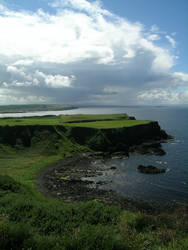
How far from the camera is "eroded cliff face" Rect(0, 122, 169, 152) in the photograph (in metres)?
85.8

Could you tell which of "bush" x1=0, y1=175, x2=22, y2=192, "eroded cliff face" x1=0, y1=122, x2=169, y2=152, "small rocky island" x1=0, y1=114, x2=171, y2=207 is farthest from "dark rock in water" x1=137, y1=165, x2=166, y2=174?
"bush" x1=0, y1=175, x2=22, y2=192

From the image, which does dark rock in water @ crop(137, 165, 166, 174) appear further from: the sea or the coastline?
the coastline

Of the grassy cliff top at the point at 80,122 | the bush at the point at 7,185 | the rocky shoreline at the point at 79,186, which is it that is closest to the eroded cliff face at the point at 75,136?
the grassy cliff top at the point at 80,122

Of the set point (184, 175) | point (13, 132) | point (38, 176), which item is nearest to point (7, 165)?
point (38, 176)

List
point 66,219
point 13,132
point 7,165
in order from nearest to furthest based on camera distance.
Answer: point 66,219 < point 7,165 < point 13,132

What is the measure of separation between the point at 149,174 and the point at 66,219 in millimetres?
42718

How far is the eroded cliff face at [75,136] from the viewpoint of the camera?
281ft

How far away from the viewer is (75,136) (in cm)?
9156

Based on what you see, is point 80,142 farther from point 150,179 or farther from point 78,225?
point 78,225

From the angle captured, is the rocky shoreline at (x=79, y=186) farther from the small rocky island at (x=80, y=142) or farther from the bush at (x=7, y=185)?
the bush at (x=7, y=185)

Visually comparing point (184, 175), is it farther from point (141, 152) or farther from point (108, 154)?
point (108, 154)

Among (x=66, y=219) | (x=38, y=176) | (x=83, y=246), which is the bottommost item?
(x=38, y=176)

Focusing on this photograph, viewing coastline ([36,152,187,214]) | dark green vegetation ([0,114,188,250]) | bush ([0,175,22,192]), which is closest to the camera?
dark green vegetation ([0,114,188,250])

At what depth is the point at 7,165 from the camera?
63875mm
